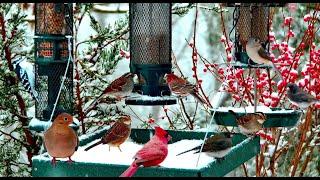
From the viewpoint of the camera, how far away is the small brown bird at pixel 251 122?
4.70 meters

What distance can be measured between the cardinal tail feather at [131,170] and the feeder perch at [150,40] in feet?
4.45

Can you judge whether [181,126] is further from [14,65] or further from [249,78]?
[14,65]

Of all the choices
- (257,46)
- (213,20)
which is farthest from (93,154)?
(213,20)

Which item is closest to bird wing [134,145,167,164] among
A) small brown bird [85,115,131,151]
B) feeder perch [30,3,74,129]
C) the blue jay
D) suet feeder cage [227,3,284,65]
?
small brown bird [85,115,131,151]

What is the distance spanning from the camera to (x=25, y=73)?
557cm

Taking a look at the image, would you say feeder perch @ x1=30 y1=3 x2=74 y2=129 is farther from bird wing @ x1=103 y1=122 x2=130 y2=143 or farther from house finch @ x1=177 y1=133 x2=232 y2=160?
house finch @ x1=177 y1=133 x2=232 y2=160

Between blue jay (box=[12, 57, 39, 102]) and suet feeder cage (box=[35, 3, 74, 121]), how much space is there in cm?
28

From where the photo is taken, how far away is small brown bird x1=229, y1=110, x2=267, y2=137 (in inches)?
185

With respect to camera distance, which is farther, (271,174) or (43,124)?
(271,174)

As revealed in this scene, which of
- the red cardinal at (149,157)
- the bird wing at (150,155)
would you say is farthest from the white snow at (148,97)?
the bird wing at (150,155)

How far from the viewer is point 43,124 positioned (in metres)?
4.65

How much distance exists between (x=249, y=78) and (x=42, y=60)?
2.54 metres

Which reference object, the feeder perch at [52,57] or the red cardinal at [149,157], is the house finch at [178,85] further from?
the red cardinal at [149,157]

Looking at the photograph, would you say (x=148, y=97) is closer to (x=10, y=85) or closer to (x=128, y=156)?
(x=128, y=156)
